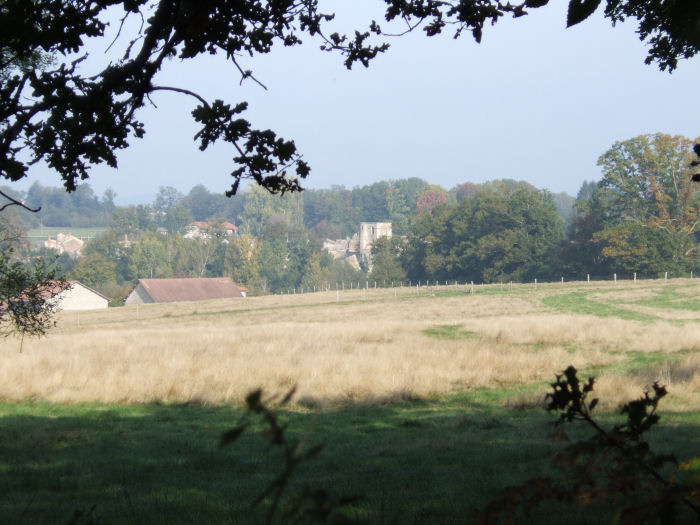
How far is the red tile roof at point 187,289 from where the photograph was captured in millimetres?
90438

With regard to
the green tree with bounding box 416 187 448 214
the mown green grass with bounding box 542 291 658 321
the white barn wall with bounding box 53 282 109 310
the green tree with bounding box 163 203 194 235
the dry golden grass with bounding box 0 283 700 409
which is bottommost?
the white barn wall with bounding box 53 282 109 310

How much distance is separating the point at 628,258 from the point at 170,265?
69.3 meters

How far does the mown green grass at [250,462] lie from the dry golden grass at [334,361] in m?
1.97

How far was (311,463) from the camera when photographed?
8.45 meters

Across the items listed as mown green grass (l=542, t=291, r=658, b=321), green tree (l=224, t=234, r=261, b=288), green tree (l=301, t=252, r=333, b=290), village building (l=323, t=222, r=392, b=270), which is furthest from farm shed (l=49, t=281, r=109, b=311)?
village building (l=323, t=222, r=392, b=270)

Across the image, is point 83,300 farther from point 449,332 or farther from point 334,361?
point 334,361

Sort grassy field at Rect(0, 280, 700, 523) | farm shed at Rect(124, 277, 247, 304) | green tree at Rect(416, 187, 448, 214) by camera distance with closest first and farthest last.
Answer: grassy field at Rect(0, 280, 700, 523) → farm shed at Rect(124, 277, 247, 304) → green tree at Rect(416, 187, 448, 214)

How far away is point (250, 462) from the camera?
8516 millimetres

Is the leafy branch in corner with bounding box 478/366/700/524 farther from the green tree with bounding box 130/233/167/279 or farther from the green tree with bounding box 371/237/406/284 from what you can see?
the green tree with bounding box 130/233/167/279

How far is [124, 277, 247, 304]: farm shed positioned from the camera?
90.3 m

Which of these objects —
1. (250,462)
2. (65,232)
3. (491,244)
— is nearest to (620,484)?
(250,462)

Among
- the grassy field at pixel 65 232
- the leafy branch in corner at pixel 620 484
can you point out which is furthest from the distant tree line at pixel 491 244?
the leafy branch in corner at pixel 620 484

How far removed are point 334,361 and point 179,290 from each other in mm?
77217

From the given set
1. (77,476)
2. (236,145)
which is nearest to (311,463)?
(77,476)
